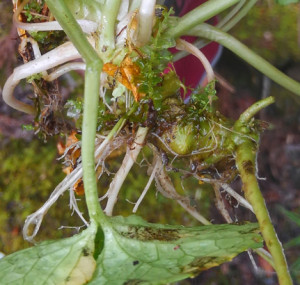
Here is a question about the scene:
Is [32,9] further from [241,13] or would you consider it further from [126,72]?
[241,13]

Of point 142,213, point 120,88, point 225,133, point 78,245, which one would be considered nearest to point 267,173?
point 142,213

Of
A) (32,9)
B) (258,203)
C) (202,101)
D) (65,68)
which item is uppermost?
(32,9)

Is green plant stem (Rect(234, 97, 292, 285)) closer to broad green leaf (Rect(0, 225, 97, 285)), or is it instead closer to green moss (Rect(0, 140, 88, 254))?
broad green leaf (Rect(0, 225, 97, 285))

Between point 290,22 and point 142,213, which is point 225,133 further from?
point 290,22

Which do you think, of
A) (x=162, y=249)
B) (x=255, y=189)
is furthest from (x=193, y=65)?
(x=162, y=249)

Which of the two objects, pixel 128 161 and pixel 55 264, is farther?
pixel 128 161

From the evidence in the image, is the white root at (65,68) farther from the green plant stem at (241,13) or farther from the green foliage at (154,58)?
the green plant stem at (241,13)

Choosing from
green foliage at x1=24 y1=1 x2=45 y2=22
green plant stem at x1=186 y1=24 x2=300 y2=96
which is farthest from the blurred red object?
green foliage at x1=24 y1=1 x2=45 y2=22
